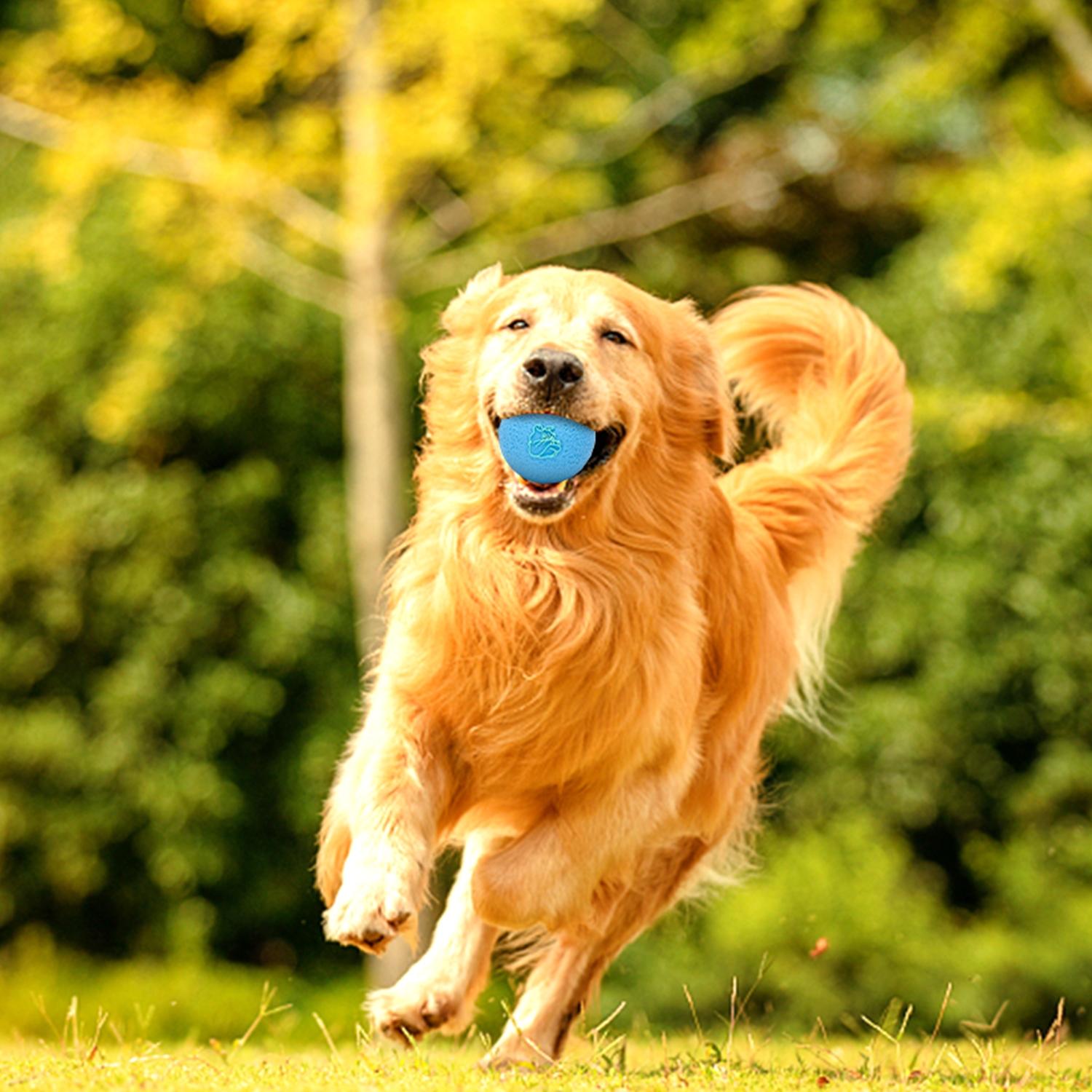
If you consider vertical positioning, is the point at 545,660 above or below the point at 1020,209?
below

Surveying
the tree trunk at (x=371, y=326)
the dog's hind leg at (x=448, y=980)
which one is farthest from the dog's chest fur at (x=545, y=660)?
the tree trunk at (x=371, y=326)

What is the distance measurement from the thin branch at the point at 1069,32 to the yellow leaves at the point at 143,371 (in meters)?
5.86

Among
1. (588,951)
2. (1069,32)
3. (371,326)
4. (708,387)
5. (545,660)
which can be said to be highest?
(1069,32)

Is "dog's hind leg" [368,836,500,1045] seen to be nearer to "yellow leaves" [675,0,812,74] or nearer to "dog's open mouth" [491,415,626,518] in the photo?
"dog's open mouth" [491,415,626,518]

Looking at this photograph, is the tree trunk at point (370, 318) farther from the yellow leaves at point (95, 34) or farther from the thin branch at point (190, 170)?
the yellow leaves at point (95, 34)

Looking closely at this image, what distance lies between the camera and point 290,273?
36.6 ft

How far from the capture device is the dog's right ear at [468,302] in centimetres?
489

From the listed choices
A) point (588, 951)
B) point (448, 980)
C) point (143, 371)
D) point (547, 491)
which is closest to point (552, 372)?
point (547, 491)

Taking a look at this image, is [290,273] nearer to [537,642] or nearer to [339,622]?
[339,622]

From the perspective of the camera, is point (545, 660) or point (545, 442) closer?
point (545, 442)

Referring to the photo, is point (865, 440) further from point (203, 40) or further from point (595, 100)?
point (203, 40)

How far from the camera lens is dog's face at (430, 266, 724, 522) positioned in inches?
173

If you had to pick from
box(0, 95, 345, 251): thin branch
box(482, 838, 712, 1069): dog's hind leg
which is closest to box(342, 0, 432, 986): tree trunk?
box(0, 95, 345, 251): thin branch

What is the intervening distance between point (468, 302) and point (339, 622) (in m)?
8.17
